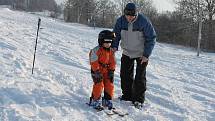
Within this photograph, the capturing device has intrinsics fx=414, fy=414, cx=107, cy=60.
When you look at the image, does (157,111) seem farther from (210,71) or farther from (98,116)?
(210,71)

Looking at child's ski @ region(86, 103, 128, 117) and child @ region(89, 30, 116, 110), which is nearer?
child's ski @ region(86, 103, 128, 117)

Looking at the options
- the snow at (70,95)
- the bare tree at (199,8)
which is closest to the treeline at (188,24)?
the bare tree at (199,8)

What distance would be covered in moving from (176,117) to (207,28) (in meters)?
33.3

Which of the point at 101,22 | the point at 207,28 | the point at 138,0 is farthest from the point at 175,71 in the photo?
the point at 138,0

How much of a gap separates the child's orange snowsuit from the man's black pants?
0.60 meters

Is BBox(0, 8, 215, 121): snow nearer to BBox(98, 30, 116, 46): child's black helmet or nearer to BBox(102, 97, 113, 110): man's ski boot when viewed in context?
BBox(102, 97, 113, 110): man's ski boot

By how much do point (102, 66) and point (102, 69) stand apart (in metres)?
0.05

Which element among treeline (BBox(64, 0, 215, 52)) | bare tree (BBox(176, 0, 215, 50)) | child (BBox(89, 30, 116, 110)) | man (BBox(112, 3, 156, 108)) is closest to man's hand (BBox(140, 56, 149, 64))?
man (BBox(112, 3, 156, 108))

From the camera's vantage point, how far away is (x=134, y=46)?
7.18m

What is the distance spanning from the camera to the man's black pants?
7200mm

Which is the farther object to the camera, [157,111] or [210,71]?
[210,71]

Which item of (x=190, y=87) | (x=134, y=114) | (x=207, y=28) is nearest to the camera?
(x=134, y=114)

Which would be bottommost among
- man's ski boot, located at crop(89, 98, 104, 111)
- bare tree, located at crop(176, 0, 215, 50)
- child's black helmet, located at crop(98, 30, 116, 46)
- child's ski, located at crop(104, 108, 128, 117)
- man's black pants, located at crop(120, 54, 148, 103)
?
child's ski, located at crop(104, 108, 128, 117)

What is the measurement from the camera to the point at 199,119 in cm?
704
